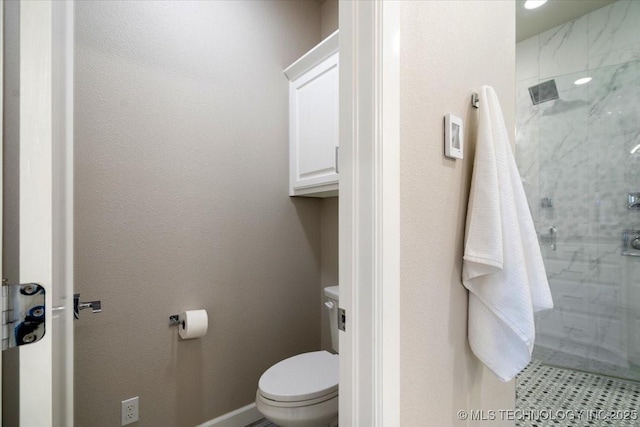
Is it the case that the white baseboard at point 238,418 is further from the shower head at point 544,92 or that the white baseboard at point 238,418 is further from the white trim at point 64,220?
the shower head at point 544,92

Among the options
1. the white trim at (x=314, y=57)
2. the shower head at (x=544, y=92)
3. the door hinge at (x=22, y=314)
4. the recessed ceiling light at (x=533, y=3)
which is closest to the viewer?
the door hinge at (x=22, y=314)

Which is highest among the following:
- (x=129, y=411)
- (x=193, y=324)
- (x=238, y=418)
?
(x=193, y=324)

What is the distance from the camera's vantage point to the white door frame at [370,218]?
705mm

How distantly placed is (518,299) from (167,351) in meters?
1.55

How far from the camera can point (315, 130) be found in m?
1.89

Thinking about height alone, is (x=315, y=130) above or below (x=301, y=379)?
above

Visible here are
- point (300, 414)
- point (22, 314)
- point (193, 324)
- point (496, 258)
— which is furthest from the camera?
point (193, 324)

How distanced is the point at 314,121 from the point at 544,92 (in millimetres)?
1966

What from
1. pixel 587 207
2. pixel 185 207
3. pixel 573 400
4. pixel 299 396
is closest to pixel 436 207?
pixel 299 396

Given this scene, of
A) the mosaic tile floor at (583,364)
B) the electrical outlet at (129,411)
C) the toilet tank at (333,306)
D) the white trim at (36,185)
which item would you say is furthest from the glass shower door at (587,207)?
the white trim at (36,185)

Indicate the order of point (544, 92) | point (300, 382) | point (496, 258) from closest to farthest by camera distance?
point (496, 258)
point (300, 382)
point (544, 92)

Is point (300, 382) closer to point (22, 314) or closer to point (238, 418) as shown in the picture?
point (238, 418)

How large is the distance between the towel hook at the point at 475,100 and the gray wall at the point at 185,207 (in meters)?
1.25

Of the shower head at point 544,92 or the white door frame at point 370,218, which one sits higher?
the shower head at point 544,92
